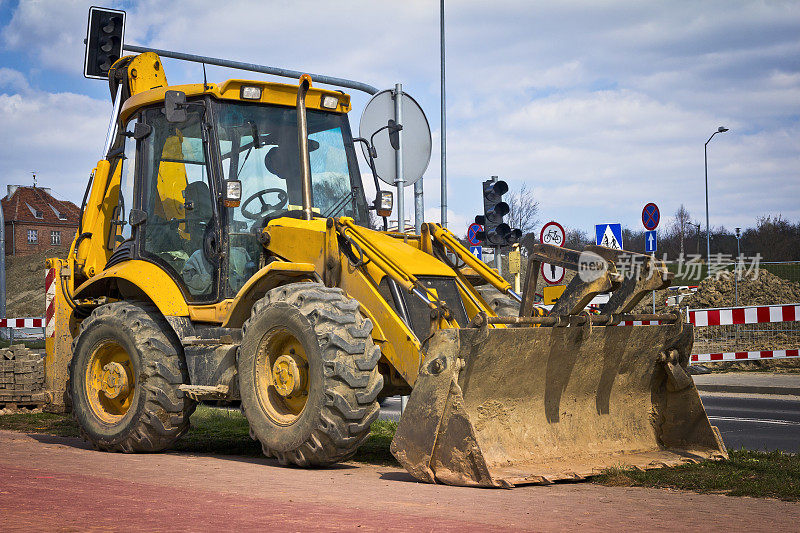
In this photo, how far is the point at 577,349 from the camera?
7543mm

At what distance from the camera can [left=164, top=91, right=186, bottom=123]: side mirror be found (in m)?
8.50

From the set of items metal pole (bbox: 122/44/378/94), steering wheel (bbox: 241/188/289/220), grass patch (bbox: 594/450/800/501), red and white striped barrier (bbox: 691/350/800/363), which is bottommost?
red and white striped barrier (bbox: 691/350/800/363)

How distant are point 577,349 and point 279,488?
272 centimetres

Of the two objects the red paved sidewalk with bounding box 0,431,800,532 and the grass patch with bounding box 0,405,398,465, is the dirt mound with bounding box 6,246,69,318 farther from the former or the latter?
the red paved sidewalk with bounding box 0,431,800,532

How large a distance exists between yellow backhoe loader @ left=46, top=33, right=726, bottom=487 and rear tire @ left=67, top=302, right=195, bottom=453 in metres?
0.02

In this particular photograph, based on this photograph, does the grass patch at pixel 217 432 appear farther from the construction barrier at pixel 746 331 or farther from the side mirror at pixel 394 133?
the construction barrier at pixel 746 331

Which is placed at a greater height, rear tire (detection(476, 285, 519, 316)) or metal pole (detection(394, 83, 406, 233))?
metal pole (detection(394, 83, 406, 233))

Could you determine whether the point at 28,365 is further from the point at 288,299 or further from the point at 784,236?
the point at 784,236

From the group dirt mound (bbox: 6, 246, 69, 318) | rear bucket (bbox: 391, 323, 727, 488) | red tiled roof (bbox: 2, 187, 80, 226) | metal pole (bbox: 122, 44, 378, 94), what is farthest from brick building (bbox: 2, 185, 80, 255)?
rear bucket (bbox: 391, 323, 727, 488)

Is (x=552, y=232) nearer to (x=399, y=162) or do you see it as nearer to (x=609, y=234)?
(x=609, y=234)

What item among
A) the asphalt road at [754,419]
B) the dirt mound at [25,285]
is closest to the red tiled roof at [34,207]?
the dirt mound at [25,285]

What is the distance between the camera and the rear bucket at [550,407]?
652 cm

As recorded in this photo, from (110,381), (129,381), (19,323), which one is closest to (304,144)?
(129,381)

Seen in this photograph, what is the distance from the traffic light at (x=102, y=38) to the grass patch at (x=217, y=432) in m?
5.14
